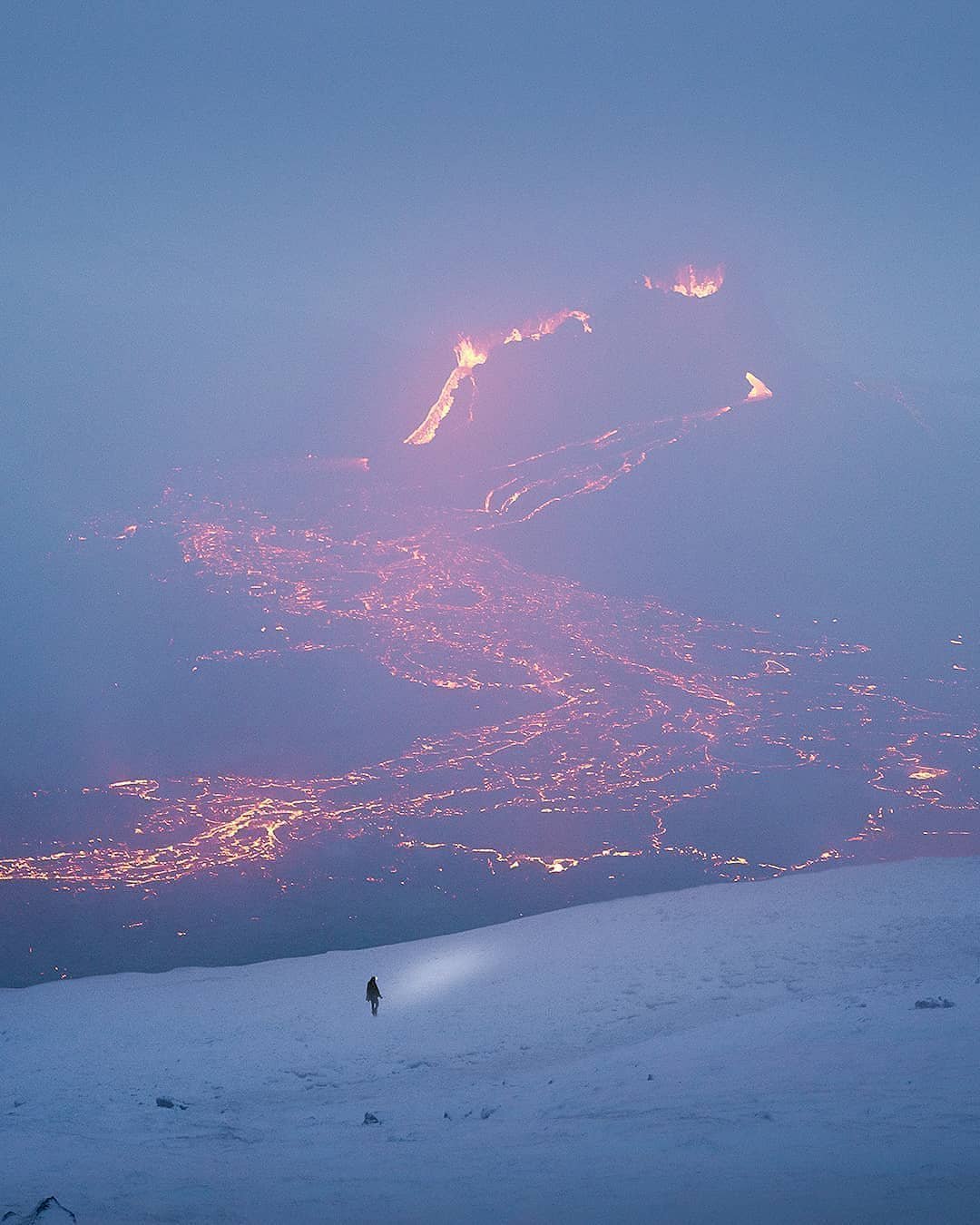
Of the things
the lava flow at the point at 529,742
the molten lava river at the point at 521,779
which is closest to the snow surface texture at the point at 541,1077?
the molten lava river at the point at 521,779

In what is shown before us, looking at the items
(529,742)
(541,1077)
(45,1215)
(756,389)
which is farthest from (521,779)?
(756,389)

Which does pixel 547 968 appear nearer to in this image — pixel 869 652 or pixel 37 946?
pixel 37 946

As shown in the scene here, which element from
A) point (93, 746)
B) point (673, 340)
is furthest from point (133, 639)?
point (673, 340)

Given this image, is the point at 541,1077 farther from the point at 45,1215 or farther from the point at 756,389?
the point at 756,389

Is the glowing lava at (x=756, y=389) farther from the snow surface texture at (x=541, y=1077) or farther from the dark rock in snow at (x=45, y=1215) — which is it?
the dark rock in snow at (x=45, y=1215)

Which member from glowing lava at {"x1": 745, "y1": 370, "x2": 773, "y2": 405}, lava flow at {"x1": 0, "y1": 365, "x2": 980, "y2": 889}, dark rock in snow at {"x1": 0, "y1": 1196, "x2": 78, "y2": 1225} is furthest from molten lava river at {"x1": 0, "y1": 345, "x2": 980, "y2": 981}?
glowing lava at {"x1": 745, "y1": 370, "x2": 773, "y2": 405}

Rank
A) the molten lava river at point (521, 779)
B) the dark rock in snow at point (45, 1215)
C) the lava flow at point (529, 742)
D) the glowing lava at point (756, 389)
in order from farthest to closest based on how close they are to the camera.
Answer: the glowing lava at point (756, 389), the lava flow at point (529, 742), the molten lava river at point (521, 779), the dark rock in snow at point (45, 1215)
